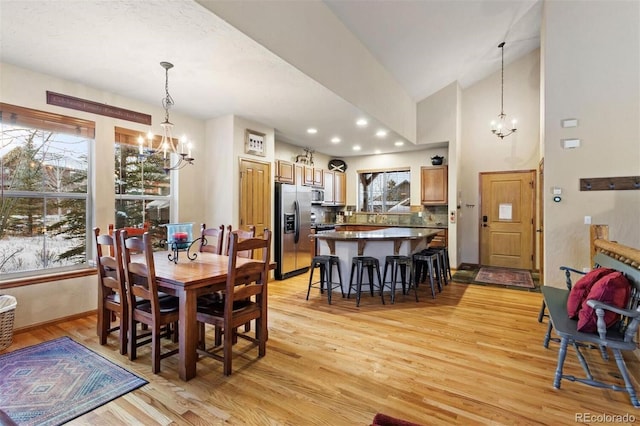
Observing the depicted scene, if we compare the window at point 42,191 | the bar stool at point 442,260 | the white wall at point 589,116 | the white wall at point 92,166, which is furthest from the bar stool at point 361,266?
the window at point 42,191

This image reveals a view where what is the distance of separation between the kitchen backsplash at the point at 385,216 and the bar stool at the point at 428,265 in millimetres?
2168

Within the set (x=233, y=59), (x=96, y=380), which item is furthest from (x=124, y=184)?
(x=96, y=380)

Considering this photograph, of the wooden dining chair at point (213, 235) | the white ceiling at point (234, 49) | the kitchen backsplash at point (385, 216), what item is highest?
the white ceiling at point (234, 49)

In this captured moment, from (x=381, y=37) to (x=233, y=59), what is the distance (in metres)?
2.19

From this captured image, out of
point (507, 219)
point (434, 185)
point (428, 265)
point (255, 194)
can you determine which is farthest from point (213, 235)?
point (507, 219)

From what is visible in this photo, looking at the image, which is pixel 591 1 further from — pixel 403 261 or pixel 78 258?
pixel 78 258

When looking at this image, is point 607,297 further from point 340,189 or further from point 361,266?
point 340,189

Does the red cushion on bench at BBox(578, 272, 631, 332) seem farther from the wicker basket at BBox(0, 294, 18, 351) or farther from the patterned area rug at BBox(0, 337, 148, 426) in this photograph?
the wicker basket at BBox(0, 294, 18, 351)

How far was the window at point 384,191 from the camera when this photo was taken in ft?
25.1

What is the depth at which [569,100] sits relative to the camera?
13.6ft

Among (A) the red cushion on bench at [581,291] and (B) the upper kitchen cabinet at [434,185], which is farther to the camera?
(B) the upper kitchen cabinet at [434,185]

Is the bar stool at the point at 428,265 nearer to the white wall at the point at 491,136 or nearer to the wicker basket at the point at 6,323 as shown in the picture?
the white wall at the point at 491,136

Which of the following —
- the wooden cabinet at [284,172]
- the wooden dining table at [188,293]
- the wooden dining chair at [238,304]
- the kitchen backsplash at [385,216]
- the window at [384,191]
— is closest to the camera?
the wooden dining table at [188,293]

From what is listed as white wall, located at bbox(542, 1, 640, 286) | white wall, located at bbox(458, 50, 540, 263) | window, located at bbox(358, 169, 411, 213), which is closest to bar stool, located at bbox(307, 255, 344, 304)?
white wall, located at bbox(542, 1, 640, 286)
